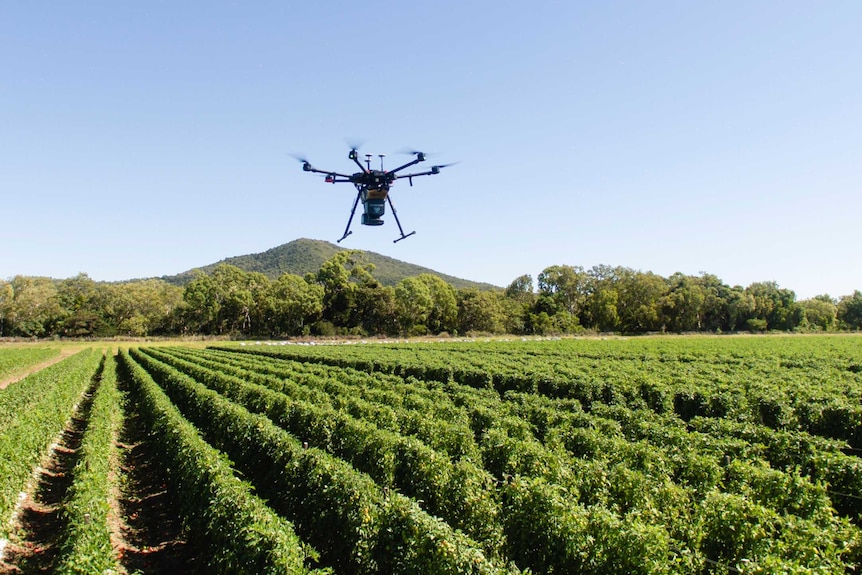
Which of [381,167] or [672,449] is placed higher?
[381,167]

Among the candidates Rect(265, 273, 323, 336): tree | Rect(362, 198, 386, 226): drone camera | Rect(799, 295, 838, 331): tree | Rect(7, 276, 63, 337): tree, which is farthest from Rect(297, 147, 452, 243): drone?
Rect(799, 295, 838, 331): tree

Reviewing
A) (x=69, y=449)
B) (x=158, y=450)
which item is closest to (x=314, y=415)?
(x=158, y=450)

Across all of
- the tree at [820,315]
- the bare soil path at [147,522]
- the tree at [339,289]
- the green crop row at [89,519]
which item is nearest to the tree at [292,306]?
the tree at [339,289]

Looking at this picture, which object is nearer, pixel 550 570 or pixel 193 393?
pixel 550 570

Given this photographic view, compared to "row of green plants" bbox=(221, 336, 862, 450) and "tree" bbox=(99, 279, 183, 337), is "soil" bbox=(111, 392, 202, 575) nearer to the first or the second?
"row of green plants" bbox=(221, 336, 862, 450)

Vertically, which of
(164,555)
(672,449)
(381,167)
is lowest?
(164,555)

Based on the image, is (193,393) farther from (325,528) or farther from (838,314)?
(838,314)
